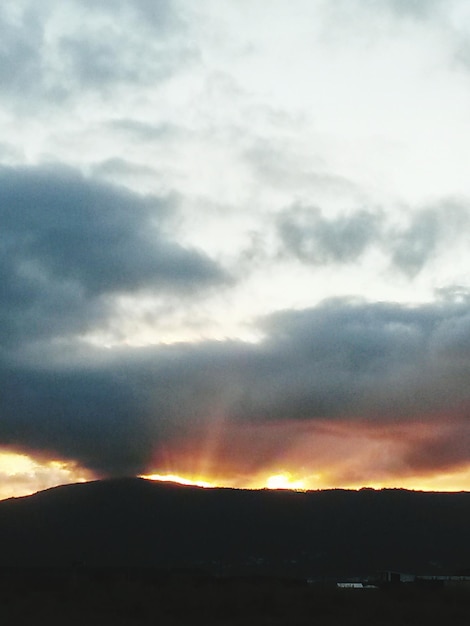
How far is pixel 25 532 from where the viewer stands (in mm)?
197875

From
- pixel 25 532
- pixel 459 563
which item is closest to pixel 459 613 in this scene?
pixel 459 563

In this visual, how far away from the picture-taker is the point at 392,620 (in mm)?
47125

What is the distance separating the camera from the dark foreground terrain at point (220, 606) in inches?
1802

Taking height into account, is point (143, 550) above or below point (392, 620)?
above

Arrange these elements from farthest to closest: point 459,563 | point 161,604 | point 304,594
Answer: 1. point 459,563
2. point 304,594
3. point 161,604

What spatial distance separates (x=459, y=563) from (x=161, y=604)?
133 m

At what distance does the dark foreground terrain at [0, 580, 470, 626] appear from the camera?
150 ft

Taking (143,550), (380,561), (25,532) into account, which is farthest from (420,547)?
(25,532)

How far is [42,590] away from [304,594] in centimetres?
1850

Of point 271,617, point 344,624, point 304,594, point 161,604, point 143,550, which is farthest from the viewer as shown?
point 143,550

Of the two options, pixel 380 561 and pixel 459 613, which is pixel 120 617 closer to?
pixel 459 613

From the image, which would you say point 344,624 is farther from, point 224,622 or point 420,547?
point 420,547

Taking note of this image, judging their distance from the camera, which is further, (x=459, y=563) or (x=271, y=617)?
(x=459, y=563)

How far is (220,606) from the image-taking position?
5266cm
